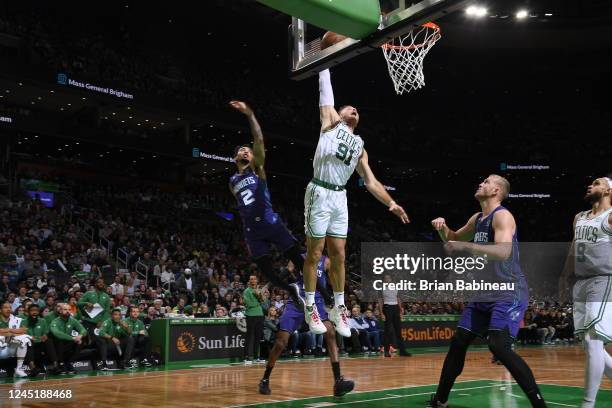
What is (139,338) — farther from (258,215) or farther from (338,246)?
(338,246)

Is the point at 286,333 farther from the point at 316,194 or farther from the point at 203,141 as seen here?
the point at 203,141

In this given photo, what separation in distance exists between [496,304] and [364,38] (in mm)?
2853

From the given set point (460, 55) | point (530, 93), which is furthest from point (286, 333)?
A: point (530, 93)

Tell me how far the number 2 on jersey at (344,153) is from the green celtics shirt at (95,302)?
8.17 m

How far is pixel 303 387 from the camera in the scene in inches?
340

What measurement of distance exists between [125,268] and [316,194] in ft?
51.3

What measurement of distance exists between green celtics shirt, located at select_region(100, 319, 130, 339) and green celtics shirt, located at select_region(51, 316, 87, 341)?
643 millimetres

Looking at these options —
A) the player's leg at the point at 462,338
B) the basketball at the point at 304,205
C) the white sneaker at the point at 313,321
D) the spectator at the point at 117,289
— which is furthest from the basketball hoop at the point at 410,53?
the spectator at the point at 117,289

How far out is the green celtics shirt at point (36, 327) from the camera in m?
11.2

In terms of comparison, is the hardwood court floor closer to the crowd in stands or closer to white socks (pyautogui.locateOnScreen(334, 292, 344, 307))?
white socks (pyautogui.locateOnScreen(334, 292, 344, 307))

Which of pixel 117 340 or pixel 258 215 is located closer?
pixel 258 215

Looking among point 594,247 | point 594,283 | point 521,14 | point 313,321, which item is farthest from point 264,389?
point 521,14

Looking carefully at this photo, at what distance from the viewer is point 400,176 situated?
126ft

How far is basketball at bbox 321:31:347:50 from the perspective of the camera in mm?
6496
